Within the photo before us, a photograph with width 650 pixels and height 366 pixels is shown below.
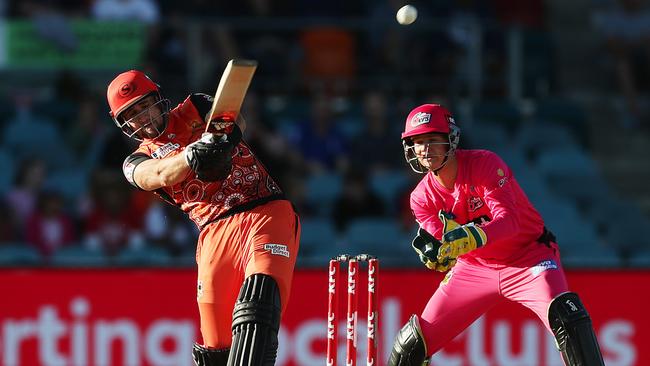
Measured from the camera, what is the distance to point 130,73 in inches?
293

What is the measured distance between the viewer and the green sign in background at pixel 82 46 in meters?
13.1

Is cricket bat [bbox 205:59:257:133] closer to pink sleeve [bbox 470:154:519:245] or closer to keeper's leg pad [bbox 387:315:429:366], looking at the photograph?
pink sleeve [bbox 470:154:519:245]

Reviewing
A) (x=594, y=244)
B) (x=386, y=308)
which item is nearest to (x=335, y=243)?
(x=386, y=308)

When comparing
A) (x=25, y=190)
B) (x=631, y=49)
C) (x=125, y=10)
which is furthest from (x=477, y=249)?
(x=631, y=49)

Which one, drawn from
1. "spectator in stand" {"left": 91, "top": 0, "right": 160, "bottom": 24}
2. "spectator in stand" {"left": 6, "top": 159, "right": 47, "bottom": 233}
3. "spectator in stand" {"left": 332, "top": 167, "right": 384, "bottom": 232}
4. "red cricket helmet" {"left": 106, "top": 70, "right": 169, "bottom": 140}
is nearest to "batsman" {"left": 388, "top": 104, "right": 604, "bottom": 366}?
"red cricket helmet" {"left": 106, "top": 70, "right": 169, "bottom": 140}

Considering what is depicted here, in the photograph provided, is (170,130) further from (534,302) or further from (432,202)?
(534,302)

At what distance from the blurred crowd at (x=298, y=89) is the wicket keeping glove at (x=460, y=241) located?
15.5 ft

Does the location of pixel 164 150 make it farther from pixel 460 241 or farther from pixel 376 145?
pixel 376 145

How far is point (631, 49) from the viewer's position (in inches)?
558

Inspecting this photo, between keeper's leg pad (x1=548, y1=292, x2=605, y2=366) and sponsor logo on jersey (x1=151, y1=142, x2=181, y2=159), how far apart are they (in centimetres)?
227

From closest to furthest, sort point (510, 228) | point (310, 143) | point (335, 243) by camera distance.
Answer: point (510, 228), point (335, 243), point (310, 143)

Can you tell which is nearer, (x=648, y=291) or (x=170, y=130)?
(x=170, y=130)

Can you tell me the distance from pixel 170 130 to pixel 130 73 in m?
0.39

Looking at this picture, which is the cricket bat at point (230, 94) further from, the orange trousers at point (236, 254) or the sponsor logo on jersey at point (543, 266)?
the sponsor logo on jersey at point (543, 266)
